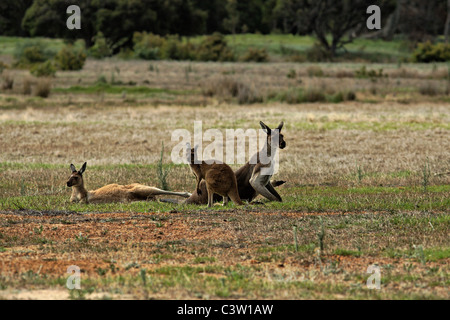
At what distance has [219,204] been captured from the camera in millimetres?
12422

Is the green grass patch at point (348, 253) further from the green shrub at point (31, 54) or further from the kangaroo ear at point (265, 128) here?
the green shrub at point (31, 54)

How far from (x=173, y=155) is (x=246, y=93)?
1321 centimetres

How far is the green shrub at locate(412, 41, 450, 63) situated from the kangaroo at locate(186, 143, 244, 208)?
177ft

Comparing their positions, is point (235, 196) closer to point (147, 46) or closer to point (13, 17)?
point (147, 46)

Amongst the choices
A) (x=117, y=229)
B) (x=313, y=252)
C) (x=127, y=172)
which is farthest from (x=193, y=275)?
(x=127, y=172)

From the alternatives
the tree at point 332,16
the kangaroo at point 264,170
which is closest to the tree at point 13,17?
the tree at point 332,16

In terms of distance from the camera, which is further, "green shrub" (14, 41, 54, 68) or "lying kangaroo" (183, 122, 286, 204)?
"green shrub" (14, 41, 54, 68)

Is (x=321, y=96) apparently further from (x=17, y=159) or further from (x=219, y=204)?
(x=219, y=204)

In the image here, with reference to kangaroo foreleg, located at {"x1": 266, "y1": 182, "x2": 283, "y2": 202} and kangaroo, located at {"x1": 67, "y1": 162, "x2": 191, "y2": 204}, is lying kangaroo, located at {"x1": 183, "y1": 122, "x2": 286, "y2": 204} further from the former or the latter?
kangaroo, located at {"x1": 67, "y1": 162, "x2": 191, "y2": 204}

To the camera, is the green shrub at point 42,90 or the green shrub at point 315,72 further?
the green shrub at point 315,72

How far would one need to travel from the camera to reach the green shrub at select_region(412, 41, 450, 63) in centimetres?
6259

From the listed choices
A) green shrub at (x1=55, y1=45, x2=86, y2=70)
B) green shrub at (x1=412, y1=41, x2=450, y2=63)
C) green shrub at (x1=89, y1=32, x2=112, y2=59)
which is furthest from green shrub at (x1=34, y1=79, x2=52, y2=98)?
green shrub at (x1=412, y1=41, x2=450, y2=63)

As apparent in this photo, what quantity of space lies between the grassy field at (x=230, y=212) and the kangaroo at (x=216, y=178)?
1.15 ft

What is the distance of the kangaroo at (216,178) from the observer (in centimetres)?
1170
